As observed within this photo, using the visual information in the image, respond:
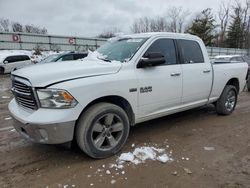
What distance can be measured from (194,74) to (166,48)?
823 mm

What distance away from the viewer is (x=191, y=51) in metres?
5.20

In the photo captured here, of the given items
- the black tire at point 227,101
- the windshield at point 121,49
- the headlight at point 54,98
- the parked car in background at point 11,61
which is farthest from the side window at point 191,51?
the parked car in background at point 11,61

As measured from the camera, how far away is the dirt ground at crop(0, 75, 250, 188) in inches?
125

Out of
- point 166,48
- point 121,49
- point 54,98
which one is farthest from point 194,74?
point 54,98

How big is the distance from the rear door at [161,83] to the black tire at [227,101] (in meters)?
1.82

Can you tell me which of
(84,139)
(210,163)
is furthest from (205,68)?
(84,139)

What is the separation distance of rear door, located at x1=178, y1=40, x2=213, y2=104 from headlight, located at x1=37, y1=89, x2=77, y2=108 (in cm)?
245

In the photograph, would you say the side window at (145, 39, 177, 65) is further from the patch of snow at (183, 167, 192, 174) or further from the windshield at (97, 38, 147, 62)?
the patch of snow at (183, 167, 192, 174)

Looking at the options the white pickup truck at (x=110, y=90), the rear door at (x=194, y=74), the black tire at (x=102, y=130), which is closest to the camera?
the white pickup truck at (x=110, y=90)

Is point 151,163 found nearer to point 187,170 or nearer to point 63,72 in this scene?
point 187,170

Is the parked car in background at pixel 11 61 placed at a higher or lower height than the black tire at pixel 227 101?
higher

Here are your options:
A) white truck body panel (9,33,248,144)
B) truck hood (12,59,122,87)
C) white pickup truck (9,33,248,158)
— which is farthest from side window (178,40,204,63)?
truck hood (12,59,122,87)

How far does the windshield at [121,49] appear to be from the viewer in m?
4.29

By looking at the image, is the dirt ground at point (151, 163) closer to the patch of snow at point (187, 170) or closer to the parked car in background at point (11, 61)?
the patch of snow at point (187, 170)
